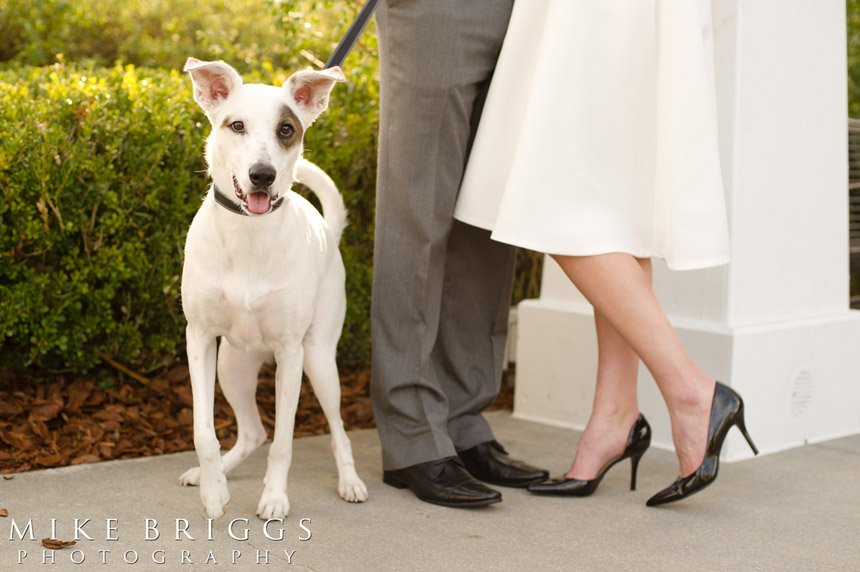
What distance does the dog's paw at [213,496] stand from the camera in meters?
3.11

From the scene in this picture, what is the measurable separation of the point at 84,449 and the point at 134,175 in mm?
1028

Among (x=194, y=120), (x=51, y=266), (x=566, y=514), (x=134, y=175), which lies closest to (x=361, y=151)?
(x=194, y=120)

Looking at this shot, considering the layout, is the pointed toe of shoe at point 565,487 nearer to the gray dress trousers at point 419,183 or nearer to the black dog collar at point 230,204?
the gray dress trousers at point 419,183

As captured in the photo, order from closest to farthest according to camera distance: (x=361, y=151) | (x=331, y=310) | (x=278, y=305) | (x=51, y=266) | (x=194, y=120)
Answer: (x=278, y=305), (x=331, y=310), (x=51, y=266), (x=194, y=120), (x=361, y=151)

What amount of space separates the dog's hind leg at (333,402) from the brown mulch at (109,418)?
0.78 metres

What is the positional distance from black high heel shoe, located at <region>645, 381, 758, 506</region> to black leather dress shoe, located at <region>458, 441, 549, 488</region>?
470mm

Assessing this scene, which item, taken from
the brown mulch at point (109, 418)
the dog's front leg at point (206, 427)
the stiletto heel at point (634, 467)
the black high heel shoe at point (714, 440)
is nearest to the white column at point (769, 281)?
the stiletto heel at point (634, 467)

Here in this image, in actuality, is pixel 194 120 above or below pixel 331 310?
above

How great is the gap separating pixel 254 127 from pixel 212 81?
0.80 feet

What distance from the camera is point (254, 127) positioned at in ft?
9.88

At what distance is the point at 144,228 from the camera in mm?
4270

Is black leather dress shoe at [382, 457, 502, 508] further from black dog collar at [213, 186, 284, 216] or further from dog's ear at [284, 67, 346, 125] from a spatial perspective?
dog's ear at [284, 67, 346, 125]

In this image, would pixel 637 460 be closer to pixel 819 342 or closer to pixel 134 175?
pixel 819 342

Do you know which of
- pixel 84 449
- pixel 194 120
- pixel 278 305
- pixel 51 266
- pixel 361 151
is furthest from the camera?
pixel 361 151
